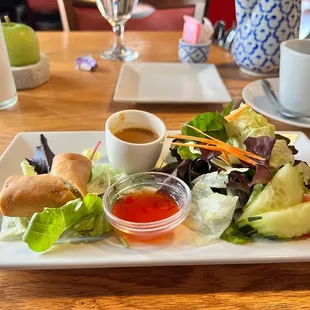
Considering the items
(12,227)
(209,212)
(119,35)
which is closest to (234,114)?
(209,212)

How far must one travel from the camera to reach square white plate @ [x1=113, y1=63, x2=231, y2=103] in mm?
1295

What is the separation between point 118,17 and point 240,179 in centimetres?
103

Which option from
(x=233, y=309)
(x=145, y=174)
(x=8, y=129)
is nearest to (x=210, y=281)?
(x=233, y=309)

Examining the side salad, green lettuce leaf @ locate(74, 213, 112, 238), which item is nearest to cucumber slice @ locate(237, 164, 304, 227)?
the side salad

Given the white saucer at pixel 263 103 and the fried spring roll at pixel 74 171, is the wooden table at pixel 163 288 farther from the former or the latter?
the white saucer at pixel 263 103

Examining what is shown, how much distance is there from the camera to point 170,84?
1450 millimetres

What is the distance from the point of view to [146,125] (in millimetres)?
1004

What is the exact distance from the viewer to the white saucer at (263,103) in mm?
1148

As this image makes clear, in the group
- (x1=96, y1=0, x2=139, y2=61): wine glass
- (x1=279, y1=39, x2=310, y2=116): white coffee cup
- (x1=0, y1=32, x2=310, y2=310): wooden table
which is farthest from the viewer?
(x1=96, y1=0, x2=139, y2=61): wine glass

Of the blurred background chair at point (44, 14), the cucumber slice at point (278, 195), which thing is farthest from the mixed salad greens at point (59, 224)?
the blurred background chair at point (44, 14)

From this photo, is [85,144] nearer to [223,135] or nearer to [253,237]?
[223,135]

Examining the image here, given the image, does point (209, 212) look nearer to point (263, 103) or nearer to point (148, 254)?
point (148, 254)

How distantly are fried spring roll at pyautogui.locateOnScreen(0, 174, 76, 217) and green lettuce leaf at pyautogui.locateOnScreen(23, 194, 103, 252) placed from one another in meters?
0.03

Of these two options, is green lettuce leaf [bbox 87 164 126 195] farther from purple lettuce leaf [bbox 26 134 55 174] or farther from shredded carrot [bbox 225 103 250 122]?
shredded carrot [bbox 225 103 250 122]
